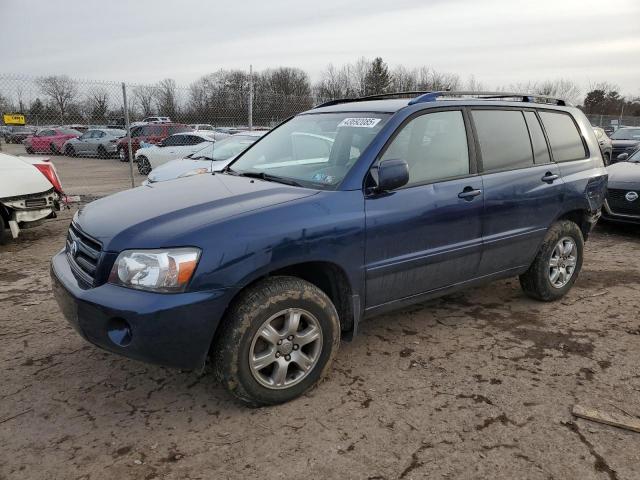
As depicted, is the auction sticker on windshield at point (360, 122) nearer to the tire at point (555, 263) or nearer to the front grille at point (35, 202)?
the tire at point (555, 263)

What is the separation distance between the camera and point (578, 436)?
270 centimetres

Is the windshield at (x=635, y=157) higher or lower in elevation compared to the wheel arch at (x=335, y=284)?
higher

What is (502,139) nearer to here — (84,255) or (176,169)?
(84,255)

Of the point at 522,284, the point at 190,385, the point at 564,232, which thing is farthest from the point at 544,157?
the point at 190,385

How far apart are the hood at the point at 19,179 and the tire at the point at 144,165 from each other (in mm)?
8739

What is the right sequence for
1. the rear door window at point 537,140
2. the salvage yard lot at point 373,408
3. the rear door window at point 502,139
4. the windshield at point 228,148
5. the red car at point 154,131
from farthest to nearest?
the red car at point 154,131
the windshield at point 228,148
the rear door window at point 537,140
the rear door window at point 502,139
the salvage yard lot at point 373,408

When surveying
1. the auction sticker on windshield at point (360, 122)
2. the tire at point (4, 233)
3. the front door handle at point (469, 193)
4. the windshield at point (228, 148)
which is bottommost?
the tire at point (4, 233)

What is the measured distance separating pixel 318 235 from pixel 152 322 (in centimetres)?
100

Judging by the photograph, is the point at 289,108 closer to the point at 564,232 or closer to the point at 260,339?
the point at 564,232

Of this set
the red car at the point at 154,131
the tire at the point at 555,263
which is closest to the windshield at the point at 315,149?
the tire at the point at 555,263

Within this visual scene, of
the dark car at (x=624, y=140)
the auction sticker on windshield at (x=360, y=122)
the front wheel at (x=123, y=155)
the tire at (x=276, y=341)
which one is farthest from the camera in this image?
the front wheel at (x=123, y=155)

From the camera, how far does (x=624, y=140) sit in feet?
52.6

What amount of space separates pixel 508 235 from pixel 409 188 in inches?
→ 44.0

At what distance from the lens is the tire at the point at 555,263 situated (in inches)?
174
